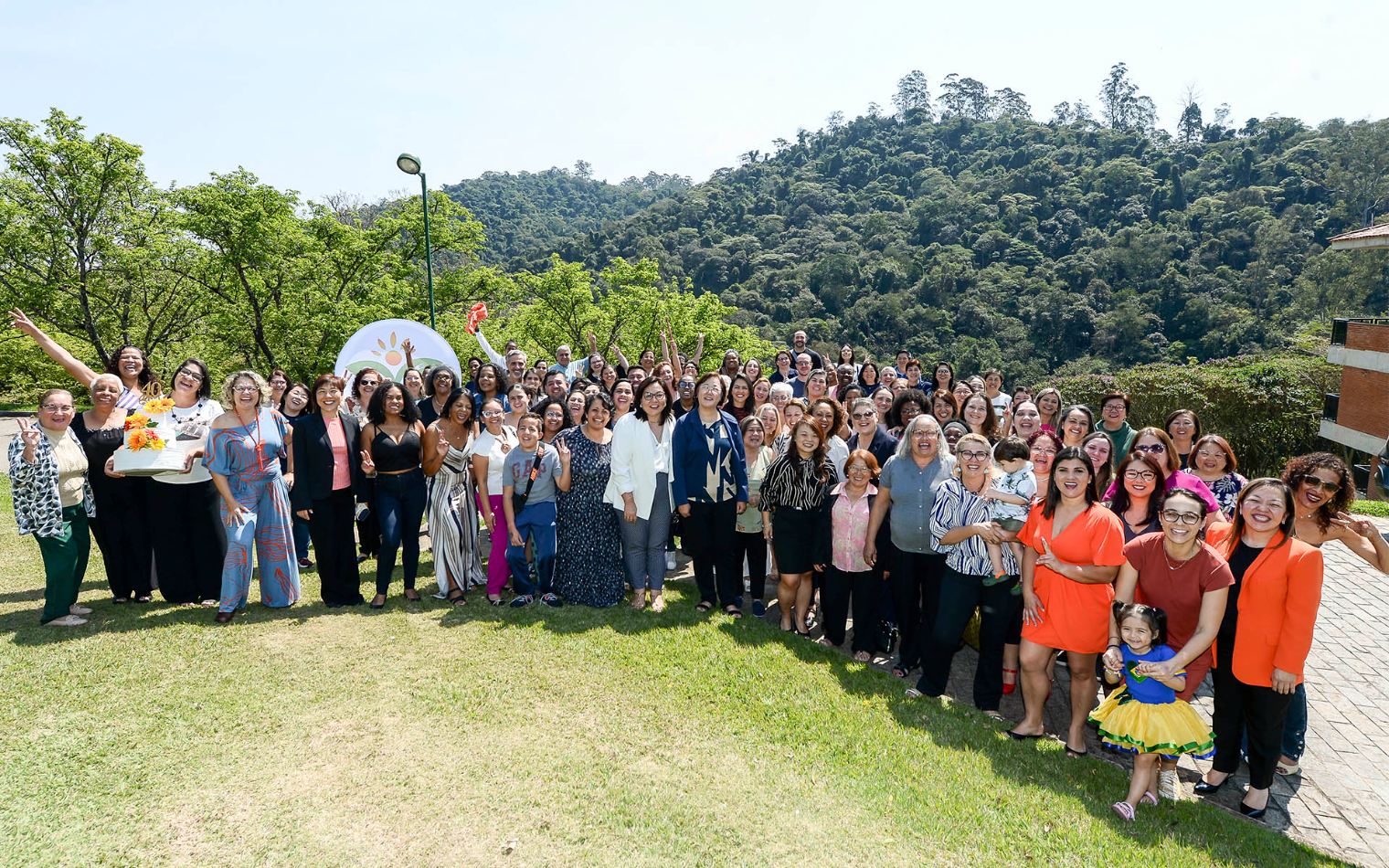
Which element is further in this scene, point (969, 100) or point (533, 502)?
point (969, 100)

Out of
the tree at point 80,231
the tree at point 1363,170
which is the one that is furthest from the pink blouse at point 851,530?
the tree at point 1363,170

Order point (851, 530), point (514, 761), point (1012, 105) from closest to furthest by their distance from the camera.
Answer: point (514, 761)
point (851, 530)
point (1012, 105)

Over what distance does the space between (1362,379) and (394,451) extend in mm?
21257

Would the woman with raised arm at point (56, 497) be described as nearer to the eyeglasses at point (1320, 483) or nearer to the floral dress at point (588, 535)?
the floral dress at point (588, 535)

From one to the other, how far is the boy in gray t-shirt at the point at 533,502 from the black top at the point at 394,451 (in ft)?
2.56

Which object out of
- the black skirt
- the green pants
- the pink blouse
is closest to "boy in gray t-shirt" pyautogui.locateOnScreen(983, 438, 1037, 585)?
the pink blouse

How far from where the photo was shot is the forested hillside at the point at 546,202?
100 meters

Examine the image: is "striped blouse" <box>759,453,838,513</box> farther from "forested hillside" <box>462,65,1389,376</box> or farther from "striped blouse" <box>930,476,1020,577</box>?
"forested hillside" <box>462,65,1389,376</box>

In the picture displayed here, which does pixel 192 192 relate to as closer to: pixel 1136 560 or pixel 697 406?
pixel 697 406

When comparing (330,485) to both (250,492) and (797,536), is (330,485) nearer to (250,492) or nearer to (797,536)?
(250,492)

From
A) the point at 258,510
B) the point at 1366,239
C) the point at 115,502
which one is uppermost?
the point at 1366,239

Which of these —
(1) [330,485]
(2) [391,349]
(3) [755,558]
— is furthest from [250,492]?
(3) [755,558]

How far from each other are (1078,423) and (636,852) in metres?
4.92

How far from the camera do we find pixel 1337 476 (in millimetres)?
4129
